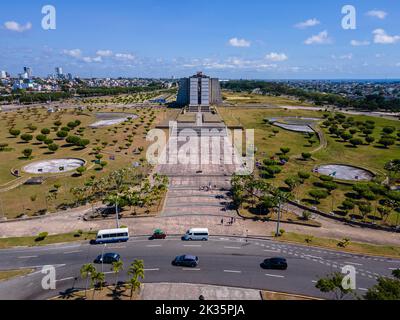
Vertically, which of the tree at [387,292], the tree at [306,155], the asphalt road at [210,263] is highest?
the tree at [306,155]

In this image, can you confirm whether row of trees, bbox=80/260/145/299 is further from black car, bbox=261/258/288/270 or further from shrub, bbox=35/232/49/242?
black car, bbox=261/258/288/270

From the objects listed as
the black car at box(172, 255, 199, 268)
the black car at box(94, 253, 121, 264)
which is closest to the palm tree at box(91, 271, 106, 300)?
the black car at box(94, 253, 121, 264)

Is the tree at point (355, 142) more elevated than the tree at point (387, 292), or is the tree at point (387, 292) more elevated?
the tree at point (355, 142)

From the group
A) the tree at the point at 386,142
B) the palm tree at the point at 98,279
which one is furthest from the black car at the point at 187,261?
the tree at the point at 386,142

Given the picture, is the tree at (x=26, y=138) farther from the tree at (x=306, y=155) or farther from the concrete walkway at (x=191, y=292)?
the tree at (x=306, y=155)

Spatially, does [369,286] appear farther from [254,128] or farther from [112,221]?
[254,128]
